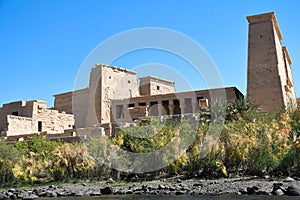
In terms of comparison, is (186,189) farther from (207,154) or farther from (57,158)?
(57,158)

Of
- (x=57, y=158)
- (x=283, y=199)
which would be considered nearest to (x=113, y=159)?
(x=57, y=158)

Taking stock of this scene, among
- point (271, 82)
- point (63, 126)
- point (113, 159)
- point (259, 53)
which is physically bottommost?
point (113, 159)

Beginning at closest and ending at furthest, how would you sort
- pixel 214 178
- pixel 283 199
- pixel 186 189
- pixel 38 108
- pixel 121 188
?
pixel 283 199 → pixel 186 189 → pixel 121 188 → pixel 214 178 → pixel 38 108

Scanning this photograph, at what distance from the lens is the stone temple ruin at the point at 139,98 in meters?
22.9

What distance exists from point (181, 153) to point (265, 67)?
951cm

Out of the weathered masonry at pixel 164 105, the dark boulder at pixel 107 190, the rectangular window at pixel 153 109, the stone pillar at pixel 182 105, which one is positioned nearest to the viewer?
the dark boulder at pixel 107 190

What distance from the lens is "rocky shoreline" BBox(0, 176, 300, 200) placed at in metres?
12.1

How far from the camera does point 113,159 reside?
17.0m

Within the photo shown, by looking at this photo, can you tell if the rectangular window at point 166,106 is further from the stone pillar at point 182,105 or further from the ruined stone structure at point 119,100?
the stone pillar at point 182,105

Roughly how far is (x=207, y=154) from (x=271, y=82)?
29.2 feet

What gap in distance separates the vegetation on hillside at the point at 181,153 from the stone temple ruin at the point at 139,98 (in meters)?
4.09

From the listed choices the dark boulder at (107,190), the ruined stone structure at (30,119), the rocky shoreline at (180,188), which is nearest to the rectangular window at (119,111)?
the ruined stone structure at (30,119)

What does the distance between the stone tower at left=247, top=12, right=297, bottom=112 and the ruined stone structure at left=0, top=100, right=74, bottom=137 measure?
1262 cm

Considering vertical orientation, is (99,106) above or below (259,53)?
below
